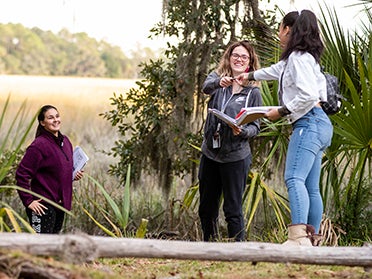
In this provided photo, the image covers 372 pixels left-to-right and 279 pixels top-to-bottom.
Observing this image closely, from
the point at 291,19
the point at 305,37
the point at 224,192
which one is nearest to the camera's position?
the point at 305,37

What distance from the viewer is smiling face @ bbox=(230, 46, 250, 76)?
6184 millimetres

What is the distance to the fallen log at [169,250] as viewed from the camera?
3.91 metres

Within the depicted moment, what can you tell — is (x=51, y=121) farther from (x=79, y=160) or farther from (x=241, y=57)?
(x=241, y=57)

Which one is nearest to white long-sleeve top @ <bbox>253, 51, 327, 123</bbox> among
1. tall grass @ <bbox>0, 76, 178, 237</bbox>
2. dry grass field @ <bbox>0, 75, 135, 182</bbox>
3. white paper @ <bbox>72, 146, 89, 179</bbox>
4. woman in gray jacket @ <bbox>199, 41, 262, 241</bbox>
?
woman in gray jacket @ <bbox>199, 41, 262, 241</bbox>

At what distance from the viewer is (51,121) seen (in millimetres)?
6117

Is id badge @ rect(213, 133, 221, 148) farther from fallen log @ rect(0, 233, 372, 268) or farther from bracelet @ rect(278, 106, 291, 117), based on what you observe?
fallen log @ rect(0, 233, 372, 268)

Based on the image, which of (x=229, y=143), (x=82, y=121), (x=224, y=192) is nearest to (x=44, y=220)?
(x=224, y=192)

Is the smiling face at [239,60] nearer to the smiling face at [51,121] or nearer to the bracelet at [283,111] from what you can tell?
the bracelet at [283,111]

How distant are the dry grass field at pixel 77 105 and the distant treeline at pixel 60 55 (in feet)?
16.6

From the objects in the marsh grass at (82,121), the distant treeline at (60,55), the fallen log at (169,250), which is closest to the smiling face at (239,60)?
the fallen log at (169,250)

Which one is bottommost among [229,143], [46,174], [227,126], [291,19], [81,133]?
[46,174]

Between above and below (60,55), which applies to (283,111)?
below

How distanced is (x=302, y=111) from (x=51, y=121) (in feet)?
6.14

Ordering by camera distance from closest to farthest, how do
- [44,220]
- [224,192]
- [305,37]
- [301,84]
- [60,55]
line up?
[301,84]
[305,37]
[44,220]
[224,192]
[60,55]
